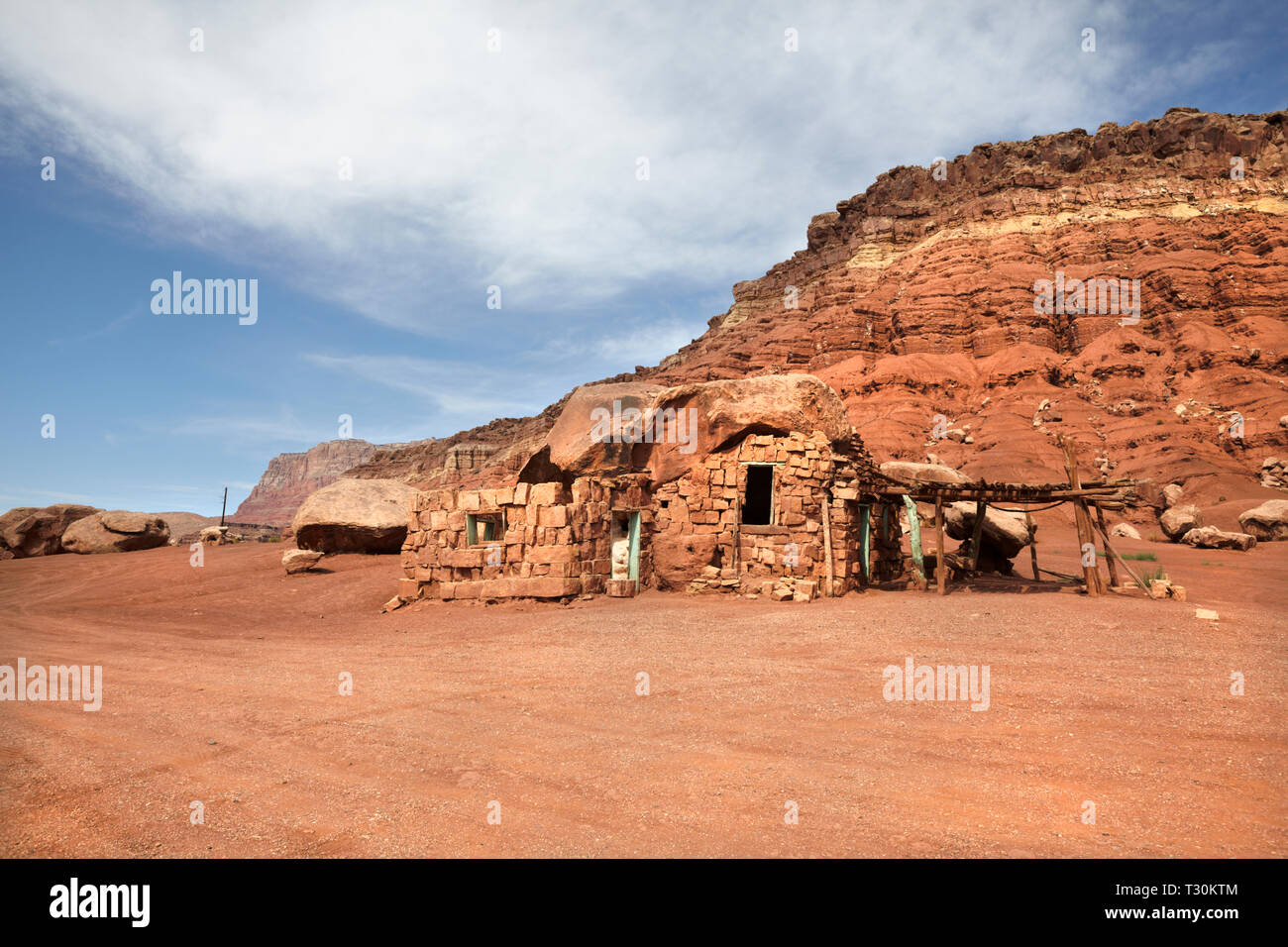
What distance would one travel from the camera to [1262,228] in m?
50.8

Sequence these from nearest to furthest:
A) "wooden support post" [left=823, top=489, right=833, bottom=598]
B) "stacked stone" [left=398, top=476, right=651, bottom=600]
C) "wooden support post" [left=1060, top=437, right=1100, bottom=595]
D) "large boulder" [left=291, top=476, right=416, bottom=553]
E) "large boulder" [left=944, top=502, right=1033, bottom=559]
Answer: "wooden support post" [left=1060, top=437, right=1100, bottom=595] < "stacked stone" [left=398, top=476, right=651, bottom=600] < "wooden support post" [left=823, top=489, right=833, bottom=598] < "large boulder" [left=944, top=502, right=1033, bottom=559] < "large boulder" [left=291, top=476, right=416, bottom=553]

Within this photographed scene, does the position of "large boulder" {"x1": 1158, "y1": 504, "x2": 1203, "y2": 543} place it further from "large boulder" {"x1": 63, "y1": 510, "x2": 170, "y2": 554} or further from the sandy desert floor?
"large boulder" {"x1": 63, "y1": 510, "x2": 170, "y2": 554}

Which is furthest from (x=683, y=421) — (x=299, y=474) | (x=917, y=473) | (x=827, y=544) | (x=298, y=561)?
(x=299, y=474)

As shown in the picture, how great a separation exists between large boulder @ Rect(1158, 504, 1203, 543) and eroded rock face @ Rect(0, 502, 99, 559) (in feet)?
161

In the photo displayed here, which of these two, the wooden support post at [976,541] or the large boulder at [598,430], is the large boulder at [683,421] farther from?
the wooden support post at [976,541]

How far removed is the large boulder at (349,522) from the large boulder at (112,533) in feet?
37.3

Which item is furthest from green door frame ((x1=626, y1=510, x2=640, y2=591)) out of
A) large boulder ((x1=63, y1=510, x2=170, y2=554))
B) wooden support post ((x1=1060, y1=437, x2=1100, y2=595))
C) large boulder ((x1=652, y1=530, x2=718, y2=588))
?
large boulder ((x1=63, y1=510, x2=170, y2=554))

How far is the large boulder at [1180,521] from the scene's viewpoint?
27.9 meters

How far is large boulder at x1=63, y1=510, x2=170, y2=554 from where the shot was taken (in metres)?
27.9

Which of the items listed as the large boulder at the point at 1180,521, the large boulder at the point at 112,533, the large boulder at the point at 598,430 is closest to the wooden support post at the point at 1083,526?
the large boulder at the point at 598,430

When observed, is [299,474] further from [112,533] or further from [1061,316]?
[1061,316]
